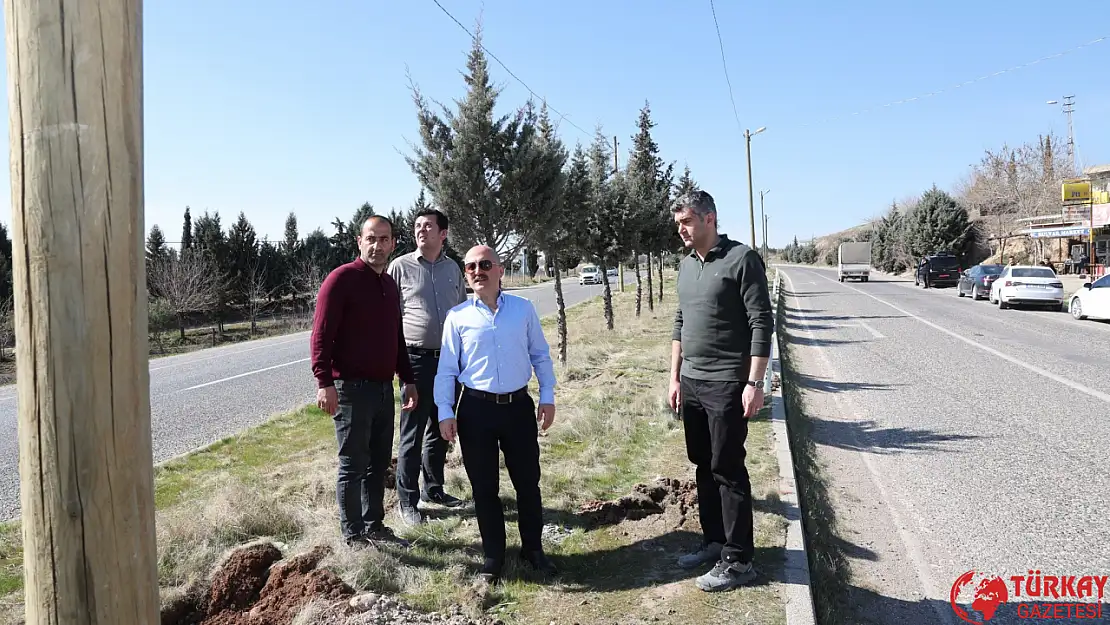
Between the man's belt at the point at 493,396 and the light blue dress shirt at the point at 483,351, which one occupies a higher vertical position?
the light blue dress shirt at the point at 483,351

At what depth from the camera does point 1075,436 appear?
625 centimetres

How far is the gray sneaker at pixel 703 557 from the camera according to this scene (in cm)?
366

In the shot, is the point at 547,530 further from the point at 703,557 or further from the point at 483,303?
the point at 483,303

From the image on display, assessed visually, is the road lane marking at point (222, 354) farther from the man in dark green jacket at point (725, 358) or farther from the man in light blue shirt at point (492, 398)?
the man in dark green jacket at point (725, 358)

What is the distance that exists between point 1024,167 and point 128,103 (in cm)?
6518

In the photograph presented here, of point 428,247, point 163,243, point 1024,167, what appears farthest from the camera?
point 1024,167

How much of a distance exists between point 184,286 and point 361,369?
3038 centimetres

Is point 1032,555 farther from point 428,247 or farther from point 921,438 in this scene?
point 428,247

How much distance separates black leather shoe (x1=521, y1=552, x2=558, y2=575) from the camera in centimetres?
359

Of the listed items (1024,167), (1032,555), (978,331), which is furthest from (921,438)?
(1024,167)

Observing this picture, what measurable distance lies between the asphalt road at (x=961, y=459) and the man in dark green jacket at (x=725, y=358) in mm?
835


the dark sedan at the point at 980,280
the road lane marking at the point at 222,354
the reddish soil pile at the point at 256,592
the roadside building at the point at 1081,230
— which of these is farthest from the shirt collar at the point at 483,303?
the roadside building at the point at 1081,230

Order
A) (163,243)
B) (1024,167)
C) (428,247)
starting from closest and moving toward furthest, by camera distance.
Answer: (428,247) → (163,243) → (1024,167)

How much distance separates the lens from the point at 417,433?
4.48m
